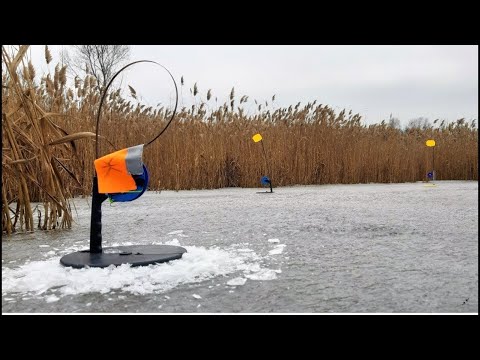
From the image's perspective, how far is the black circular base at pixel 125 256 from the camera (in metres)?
1.42

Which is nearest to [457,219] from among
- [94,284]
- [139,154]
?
[139,154]

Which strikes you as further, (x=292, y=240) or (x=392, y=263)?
(x=292, y=240)

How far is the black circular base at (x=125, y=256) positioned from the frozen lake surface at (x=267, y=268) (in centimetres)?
3

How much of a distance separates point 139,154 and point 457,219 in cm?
161

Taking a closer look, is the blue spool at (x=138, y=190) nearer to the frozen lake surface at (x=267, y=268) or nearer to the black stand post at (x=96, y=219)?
the black stand post at (x=96, y=219)

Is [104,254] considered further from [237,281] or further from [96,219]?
[237,281]

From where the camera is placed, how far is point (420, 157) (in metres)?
6.73

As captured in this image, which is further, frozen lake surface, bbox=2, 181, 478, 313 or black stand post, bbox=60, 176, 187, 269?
black stand post, bbox=60, 176, 187, 269

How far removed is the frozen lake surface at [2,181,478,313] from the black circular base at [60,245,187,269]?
0.03 meters

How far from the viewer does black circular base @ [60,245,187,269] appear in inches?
55.8

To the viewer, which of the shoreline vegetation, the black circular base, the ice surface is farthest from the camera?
the shoreline vegetation

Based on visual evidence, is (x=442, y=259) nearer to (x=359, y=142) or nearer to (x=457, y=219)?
(x=457, y=219)

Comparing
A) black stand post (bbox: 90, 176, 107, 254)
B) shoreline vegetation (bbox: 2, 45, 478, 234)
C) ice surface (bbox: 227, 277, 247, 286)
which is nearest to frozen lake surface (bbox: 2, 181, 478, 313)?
ice surface (bbox: 227, 277, 247, 286)

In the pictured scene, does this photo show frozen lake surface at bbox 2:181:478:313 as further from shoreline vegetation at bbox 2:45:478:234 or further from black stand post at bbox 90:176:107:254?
shoreline vegetation at bbox 2:45:478:234
